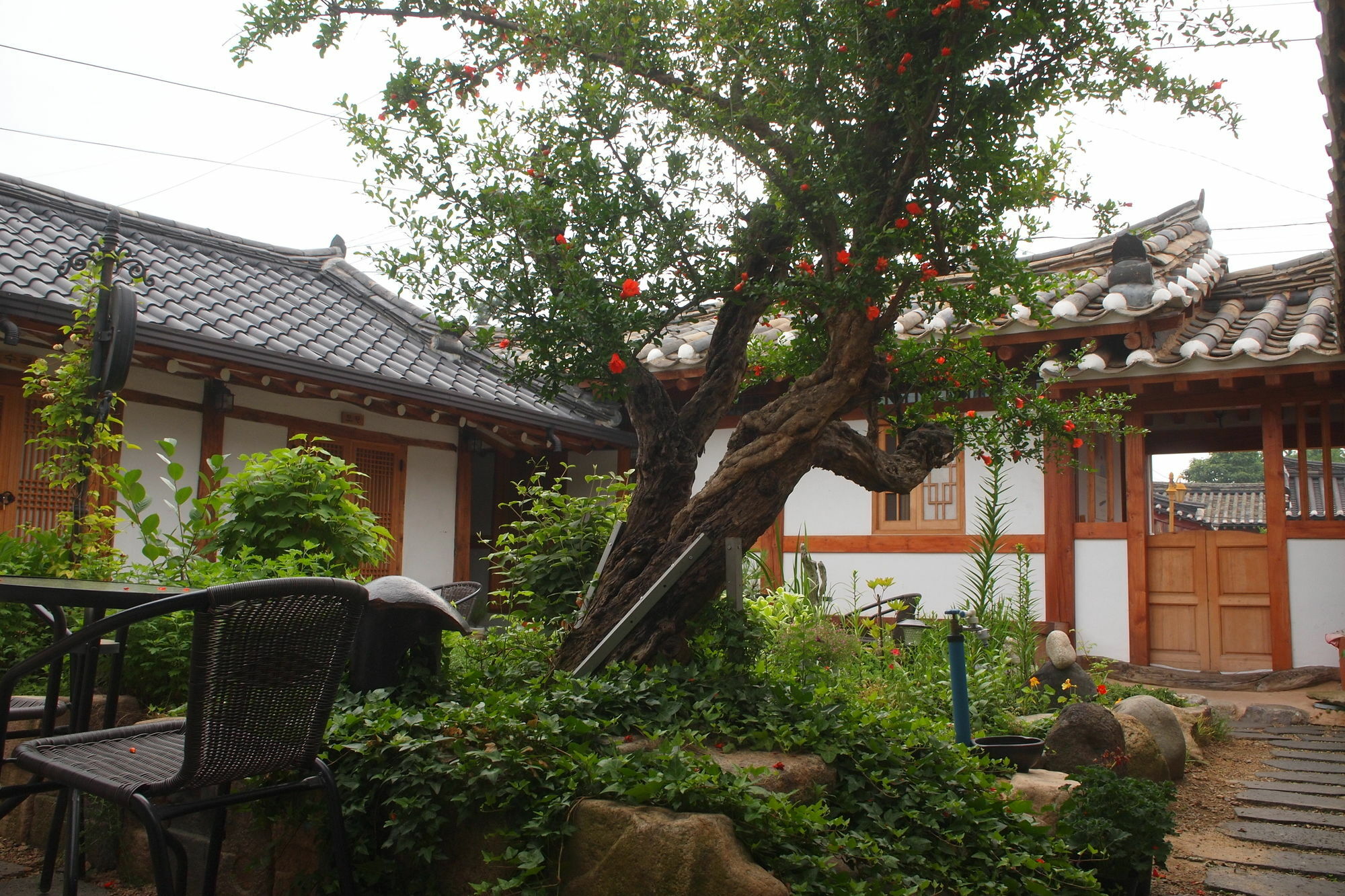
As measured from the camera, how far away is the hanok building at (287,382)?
6.12 metres

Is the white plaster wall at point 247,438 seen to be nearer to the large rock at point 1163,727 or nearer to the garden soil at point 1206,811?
the large rock at point 1163,727

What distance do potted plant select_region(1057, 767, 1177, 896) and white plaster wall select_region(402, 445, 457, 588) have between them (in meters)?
6.24

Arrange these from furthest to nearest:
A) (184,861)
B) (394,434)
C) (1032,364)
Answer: (394,434), (1032,364), (184,861)

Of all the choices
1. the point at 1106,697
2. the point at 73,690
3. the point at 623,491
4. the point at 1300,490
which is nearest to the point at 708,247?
the point at 623,491

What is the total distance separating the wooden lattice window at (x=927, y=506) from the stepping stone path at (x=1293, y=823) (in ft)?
9.65

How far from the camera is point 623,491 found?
19.7 feet

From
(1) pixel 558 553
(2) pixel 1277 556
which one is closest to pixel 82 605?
(1) pixel 558 553

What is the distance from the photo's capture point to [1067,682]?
5914mm

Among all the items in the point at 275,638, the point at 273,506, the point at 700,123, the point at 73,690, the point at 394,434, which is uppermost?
the point at 700,123

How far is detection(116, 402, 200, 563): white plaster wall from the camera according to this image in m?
6.56

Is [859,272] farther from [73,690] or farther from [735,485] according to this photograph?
[73,690]

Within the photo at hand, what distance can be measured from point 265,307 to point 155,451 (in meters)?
2.04

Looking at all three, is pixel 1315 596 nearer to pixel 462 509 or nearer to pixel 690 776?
pixel 690 776

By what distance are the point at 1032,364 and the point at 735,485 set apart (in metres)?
1.84
